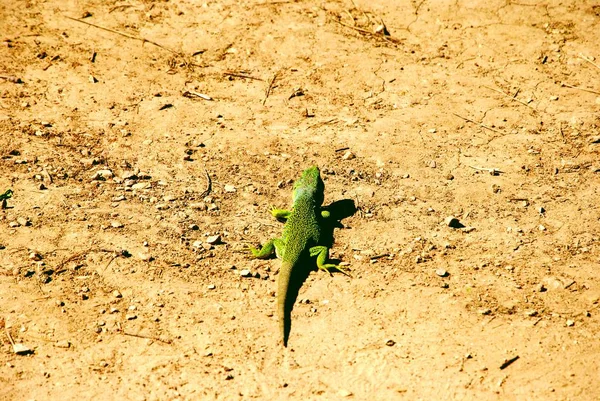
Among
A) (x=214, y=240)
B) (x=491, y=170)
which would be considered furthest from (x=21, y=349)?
(x=491, y=170)

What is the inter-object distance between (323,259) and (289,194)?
39.1 inches

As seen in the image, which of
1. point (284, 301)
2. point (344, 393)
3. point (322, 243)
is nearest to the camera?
point (344, 393)

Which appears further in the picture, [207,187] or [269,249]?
[207,187]

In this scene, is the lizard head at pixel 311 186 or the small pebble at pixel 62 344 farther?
the lizard head at pixel 311 186

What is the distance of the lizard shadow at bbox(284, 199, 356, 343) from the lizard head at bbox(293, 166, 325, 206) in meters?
0.17

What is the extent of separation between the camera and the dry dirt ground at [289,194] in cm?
437

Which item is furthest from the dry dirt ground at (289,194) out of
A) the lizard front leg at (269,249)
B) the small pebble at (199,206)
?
the lizard front leg at (269,249)

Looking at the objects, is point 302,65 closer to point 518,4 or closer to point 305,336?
point 518,4

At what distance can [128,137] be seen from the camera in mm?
6332

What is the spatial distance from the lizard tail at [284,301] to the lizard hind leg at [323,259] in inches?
11.6

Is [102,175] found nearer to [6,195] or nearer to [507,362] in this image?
[6,195]

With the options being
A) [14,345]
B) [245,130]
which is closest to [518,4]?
[245,130]

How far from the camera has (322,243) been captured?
17.7 ft

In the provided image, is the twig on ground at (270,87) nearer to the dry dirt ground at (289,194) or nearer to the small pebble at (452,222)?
the dry dirt ground at (289,194)
